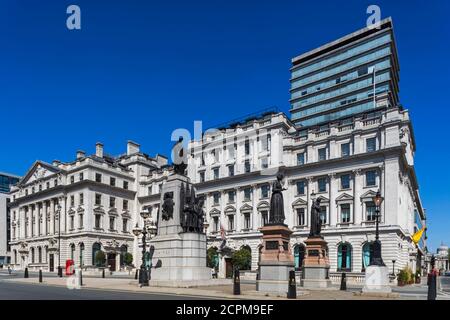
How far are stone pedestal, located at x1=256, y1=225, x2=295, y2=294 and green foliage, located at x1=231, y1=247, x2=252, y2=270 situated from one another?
29.9m

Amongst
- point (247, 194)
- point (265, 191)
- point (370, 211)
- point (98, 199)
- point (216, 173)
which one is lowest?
point (370, 211)

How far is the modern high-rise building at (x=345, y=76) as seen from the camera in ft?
286

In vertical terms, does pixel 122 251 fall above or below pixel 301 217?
below

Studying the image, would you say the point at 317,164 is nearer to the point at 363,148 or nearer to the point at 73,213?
the point at 363,148

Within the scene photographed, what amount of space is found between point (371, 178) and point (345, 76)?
5309 centimetres

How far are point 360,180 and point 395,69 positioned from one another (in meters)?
58.6

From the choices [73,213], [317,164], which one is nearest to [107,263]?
[73,213]

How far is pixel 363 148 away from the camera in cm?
4838

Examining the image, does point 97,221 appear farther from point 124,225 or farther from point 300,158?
point 300,158

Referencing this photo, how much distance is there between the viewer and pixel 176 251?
24422mm

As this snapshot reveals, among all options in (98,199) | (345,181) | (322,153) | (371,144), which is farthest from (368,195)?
(98,199)

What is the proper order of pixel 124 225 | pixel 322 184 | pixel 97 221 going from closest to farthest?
pixel 322 184, pixel 97 221, pixel 124 225

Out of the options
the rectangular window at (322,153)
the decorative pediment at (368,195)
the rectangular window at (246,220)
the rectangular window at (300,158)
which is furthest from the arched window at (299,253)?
the rectangular window at (322,153)

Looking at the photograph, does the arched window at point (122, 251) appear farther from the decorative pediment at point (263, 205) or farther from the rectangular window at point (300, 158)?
the rectangular window at point (300, 158)
